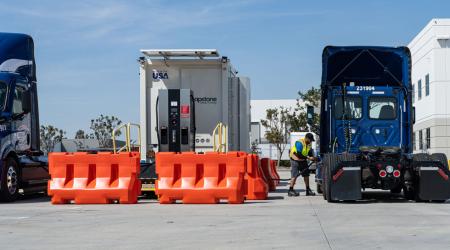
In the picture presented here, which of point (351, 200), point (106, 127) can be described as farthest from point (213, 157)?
point (106, 127)

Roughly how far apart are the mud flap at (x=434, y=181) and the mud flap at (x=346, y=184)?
1.39 meters

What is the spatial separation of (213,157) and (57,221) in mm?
4681

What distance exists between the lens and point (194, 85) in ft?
61.3

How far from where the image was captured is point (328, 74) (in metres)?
17.6

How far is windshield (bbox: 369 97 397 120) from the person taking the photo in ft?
57.4

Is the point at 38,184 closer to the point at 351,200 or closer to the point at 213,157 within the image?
the point at 213,157

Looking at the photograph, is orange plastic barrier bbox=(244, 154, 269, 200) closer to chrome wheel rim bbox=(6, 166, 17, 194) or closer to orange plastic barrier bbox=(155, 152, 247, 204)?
orange plastic barrier bbox=(155, 152, 247, 204)

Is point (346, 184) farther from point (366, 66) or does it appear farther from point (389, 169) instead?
point (366, 66)

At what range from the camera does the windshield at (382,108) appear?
17.5 metres

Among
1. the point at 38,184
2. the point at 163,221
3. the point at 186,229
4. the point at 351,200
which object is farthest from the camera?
the point at 38,184

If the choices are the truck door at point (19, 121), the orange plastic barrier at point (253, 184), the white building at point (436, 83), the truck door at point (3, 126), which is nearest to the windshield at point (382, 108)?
the orange plastic barrier at point (253, 184)

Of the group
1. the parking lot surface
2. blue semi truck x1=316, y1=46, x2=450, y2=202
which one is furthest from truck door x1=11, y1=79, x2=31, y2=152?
blue semi truck x1=316, y1=46, x2=450, y2=202

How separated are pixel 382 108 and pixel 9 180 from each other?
889 centimetres

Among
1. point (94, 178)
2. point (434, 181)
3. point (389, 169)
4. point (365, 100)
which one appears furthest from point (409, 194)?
point (94, 178)
